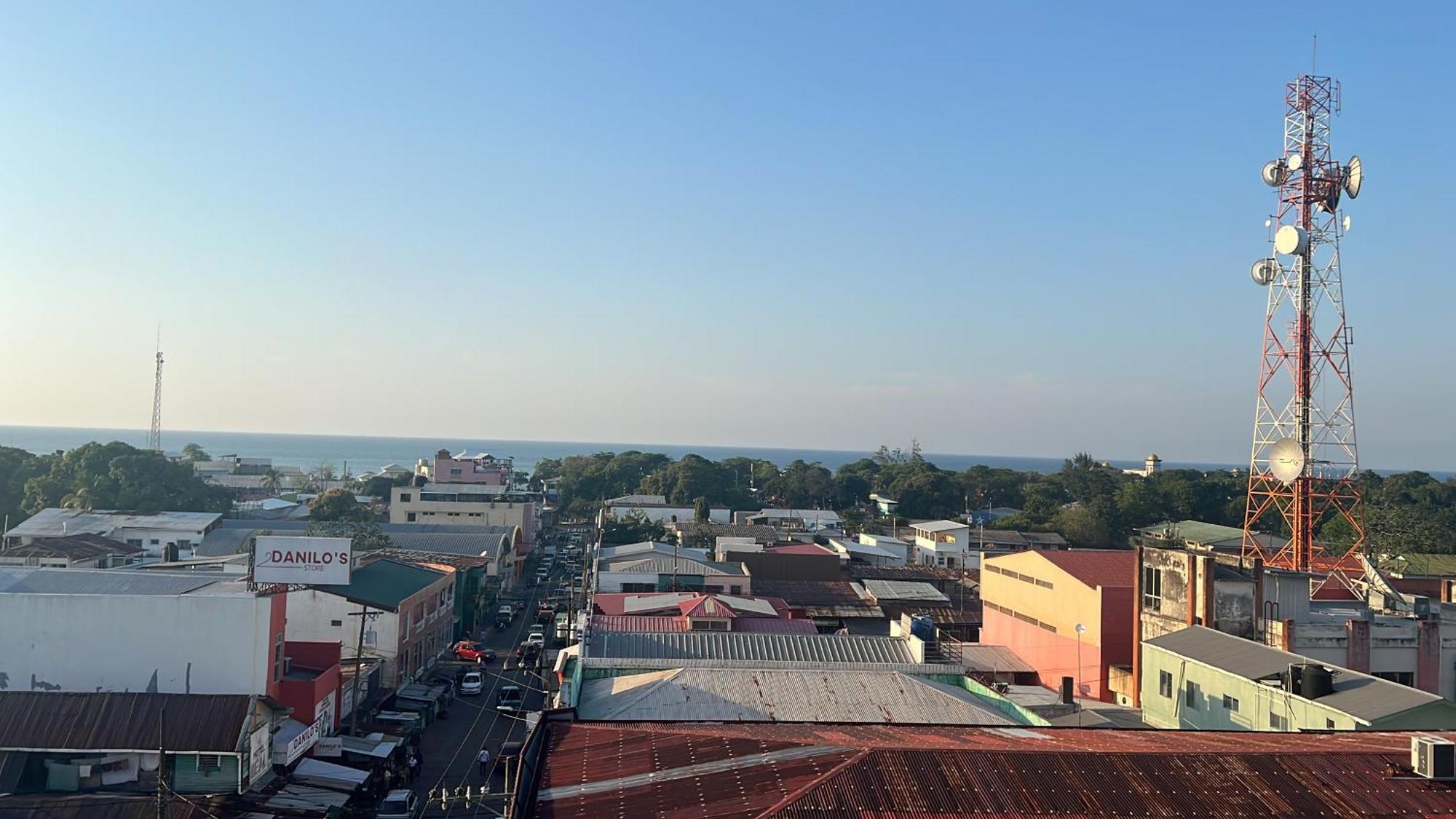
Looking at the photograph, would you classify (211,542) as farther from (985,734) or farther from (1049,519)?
A: (1049,519)

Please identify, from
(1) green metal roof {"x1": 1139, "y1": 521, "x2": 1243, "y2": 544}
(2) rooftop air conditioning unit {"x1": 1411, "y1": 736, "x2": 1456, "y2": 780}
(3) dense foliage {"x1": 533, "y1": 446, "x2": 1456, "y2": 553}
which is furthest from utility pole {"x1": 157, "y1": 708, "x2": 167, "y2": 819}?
(3) dense foliage {"x1": 533, "y1": 446, "x2": 1456, "y2": 553}

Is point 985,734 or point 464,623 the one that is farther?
point 464,623

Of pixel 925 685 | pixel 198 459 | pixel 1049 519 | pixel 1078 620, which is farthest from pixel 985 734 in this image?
pixel 198 459

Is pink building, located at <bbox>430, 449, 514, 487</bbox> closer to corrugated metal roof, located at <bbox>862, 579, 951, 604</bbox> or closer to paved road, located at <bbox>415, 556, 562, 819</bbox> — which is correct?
corrugated metal roof, located at <bbox>862, 579, 951, 604</bbox>

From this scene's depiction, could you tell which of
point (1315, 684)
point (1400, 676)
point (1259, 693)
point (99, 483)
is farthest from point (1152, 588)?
point (99, 483)

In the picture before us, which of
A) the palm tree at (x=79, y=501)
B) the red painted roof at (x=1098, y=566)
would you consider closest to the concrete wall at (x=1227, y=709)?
the red painted roof at (x=1098, y=566)
